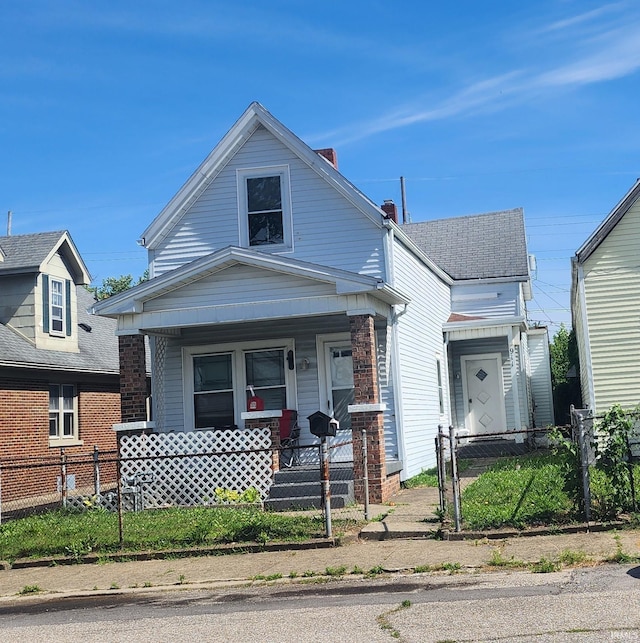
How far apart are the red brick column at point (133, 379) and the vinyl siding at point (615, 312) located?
353 inches

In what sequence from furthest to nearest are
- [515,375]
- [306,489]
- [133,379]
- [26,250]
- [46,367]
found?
1. [515,375]
2. [26,250]
3. [46,367]
4. [133,379]
5. [306,489]

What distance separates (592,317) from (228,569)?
34.3 ft

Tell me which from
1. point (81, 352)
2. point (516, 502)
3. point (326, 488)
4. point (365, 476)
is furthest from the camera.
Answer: point (81, 352)

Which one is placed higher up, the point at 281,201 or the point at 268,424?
the point at 281,201

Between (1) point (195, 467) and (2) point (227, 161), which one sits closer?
(1) point (195, 467)

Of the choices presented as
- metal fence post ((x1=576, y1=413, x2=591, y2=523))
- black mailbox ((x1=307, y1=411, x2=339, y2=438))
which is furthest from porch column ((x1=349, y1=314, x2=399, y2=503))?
metal fence post ((x1=576, y1=413, x2=591, y2=523))

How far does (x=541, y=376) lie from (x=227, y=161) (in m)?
17.3

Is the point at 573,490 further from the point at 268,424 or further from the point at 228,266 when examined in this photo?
the point at 228,266

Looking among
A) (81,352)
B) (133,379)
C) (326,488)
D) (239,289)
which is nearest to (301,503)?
(326,488)

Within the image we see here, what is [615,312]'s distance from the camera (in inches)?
714

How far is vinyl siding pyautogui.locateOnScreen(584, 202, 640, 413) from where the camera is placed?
1795 centimetres

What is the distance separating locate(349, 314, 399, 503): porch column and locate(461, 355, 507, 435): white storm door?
9.26m

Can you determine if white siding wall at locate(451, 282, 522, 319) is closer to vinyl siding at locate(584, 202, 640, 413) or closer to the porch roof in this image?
vinyl siding at locate(584, 202, 640, 413)

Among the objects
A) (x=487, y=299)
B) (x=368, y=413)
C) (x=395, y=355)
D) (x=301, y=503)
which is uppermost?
(x=487, y=299)
